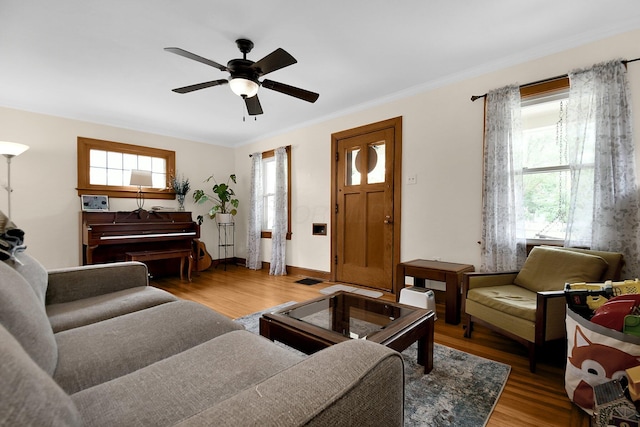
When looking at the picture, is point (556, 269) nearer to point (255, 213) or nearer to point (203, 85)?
point (203, 85)

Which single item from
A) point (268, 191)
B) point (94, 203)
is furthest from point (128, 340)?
point (268, 191)

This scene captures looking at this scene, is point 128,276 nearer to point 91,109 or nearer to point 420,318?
point 420,318

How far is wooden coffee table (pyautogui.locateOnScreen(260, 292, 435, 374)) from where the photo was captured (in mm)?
1417

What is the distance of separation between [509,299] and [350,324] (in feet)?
3.99

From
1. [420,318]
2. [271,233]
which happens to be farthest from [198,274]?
[420,318]

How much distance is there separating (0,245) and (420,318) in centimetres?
210

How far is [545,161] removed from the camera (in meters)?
2.62

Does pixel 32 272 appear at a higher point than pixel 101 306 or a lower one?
higher

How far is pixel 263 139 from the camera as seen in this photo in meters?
5.32

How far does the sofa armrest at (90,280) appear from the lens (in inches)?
67.1

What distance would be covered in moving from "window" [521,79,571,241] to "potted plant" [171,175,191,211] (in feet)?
16.3

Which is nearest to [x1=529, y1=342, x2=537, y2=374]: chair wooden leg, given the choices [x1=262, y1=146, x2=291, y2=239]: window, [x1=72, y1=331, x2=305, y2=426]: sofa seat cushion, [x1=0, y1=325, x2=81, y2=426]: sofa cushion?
[x1=72, y1=331, x2=305, y2=426]: sofa seat cushion

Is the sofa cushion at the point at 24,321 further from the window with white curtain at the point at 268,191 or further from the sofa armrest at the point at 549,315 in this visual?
the window with white curtain at the point at 268,191

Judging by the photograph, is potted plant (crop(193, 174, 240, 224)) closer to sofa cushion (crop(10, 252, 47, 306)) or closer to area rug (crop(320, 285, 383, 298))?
area rug (crop(320, 285, 383, 298))
